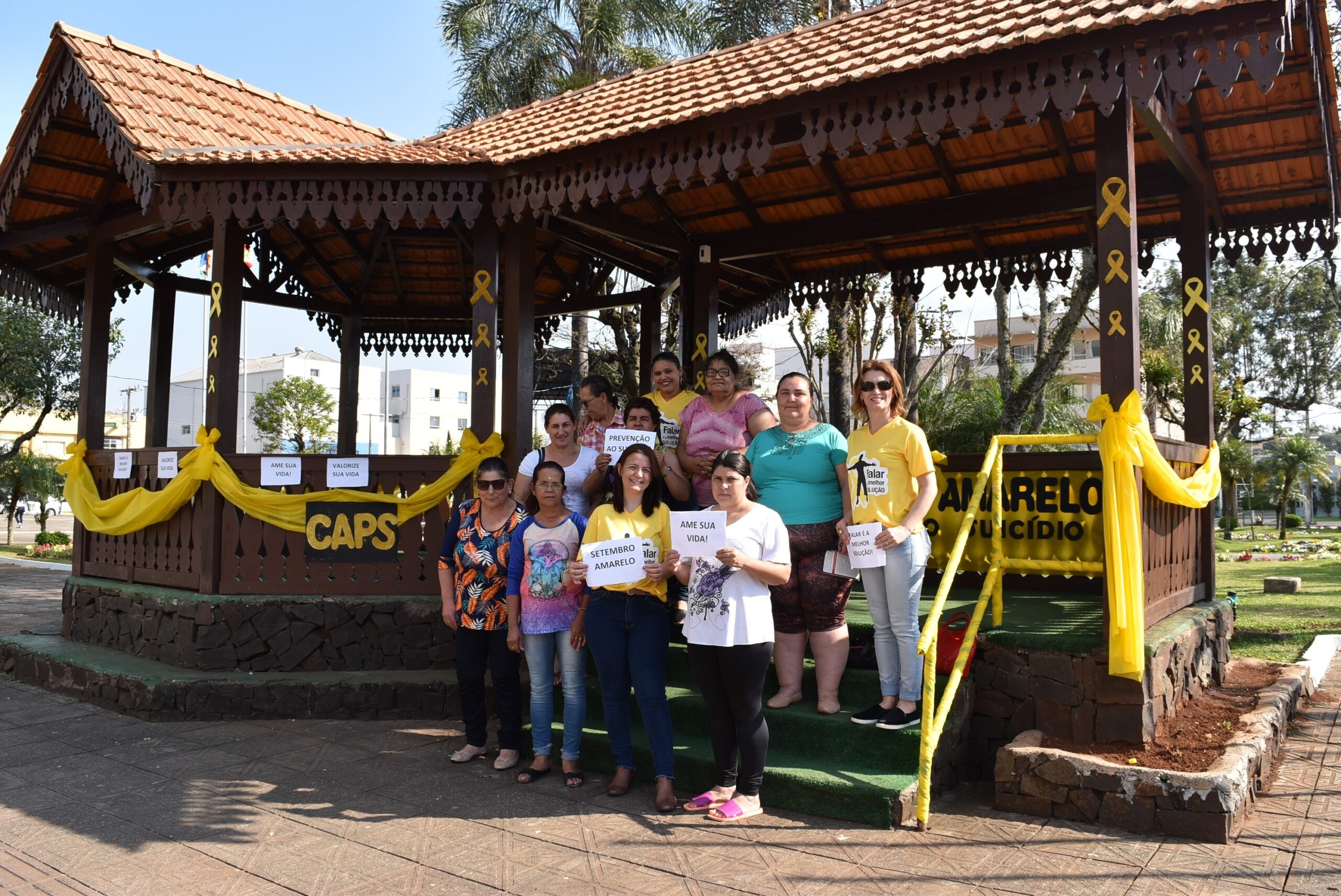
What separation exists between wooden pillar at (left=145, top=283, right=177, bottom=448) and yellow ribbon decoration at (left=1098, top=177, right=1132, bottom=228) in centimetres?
916

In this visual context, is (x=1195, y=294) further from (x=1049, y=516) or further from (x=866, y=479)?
(x=866, y=479)

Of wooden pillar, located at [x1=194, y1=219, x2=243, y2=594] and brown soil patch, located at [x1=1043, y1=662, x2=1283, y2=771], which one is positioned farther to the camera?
wooden pillar, located at [x1=194, y1=219, x2=243, y2=594]

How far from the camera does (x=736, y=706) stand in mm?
4676

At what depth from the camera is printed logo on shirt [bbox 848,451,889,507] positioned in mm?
5023

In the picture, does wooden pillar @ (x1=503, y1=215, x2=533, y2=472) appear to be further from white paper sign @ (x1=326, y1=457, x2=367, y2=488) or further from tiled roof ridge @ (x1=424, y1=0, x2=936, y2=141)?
tiled roof ridge @ (x1=424, y1=0, x2=936, y2=141)

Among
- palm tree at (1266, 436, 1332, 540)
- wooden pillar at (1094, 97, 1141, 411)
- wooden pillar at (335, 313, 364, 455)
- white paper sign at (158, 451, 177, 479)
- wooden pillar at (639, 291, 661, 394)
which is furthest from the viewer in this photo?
palm tree at (1266, 436, 1332, 540)

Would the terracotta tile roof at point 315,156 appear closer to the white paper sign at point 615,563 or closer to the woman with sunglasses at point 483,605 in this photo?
the woman with sunglasses at point 483,605

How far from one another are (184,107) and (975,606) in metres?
7.80

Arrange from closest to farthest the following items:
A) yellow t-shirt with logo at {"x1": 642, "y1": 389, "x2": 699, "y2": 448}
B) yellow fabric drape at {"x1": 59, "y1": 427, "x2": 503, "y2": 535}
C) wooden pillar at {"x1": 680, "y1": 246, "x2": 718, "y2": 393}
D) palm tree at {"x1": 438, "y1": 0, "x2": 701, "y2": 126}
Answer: yellow t-shirt with logo at {"x1": 642, "y1": 389, "x2": 699, "y2": 448} → yellow fabric drape at {"x1": 59, "y1": 427, "x2": 503, "y2": 535} → wooden pillar at {"x1": 680, "y1": 246, "x2": 718, "y2": 393} → palm tree at {"x1": 438, "y1": 0, "x2": 701, "y2": 126}

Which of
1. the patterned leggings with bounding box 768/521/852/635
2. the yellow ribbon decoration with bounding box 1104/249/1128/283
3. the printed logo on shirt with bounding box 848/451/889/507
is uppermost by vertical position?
the yellow ribbon decoration with bounding box 1104/249/1128/283

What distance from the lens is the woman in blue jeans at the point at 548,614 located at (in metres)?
5.33

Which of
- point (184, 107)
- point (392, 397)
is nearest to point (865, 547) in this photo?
point (184, 107)

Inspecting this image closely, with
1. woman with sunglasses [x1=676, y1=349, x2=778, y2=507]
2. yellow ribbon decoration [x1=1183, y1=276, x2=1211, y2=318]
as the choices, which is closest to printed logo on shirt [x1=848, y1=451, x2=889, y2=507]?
woman with sunglasses [x1=676, y1=349, x2=778, y2=507]

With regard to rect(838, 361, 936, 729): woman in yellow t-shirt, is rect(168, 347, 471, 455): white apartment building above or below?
above
